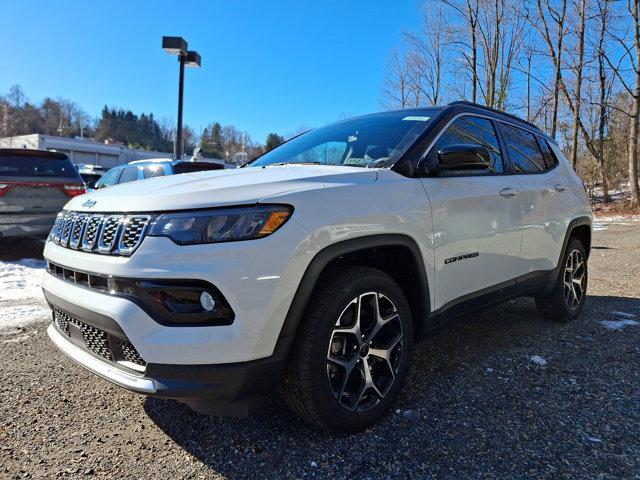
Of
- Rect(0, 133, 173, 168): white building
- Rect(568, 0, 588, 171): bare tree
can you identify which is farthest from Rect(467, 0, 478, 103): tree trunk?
Rect(0, 133, 173, 168): white building

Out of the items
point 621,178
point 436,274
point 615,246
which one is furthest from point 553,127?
point 436,274

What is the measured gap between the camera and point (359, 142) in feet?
10.5

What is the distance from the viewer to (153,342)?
1.89m

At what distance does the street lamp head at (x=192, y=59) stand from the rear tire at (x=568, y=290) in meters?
12.0

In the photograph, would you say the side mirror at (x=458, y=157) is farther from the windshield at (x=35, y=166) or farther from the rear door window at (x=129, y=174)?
the rear door window at (x=129, y=174)

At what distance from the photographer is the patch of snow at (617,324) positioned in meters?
4.26

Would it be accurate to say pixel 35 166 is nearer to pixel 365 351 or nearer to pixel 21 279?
pixel 21 279

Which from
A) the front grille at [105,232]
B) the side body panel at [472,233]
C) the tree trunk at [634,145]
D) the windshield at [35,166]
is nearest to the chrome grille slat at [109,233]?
the front grille at [105,232]

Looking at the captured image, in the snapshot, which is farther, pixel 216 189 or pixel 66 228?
pixel 66 228

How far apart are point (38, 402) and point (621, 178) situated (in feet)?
103

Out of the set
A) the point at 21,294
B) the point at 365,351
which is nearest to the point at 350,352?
the point at 365,351

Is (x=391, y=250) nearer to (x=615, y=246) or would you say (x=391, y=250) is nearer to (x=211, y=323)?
(x=211, y=323)

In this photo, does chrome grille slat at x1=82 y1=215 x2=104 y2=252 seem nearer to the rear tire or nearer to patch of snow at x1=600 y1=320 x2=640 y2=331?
the rear tire

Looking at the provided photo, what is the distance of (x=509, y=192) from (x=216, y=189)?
2.24 m
